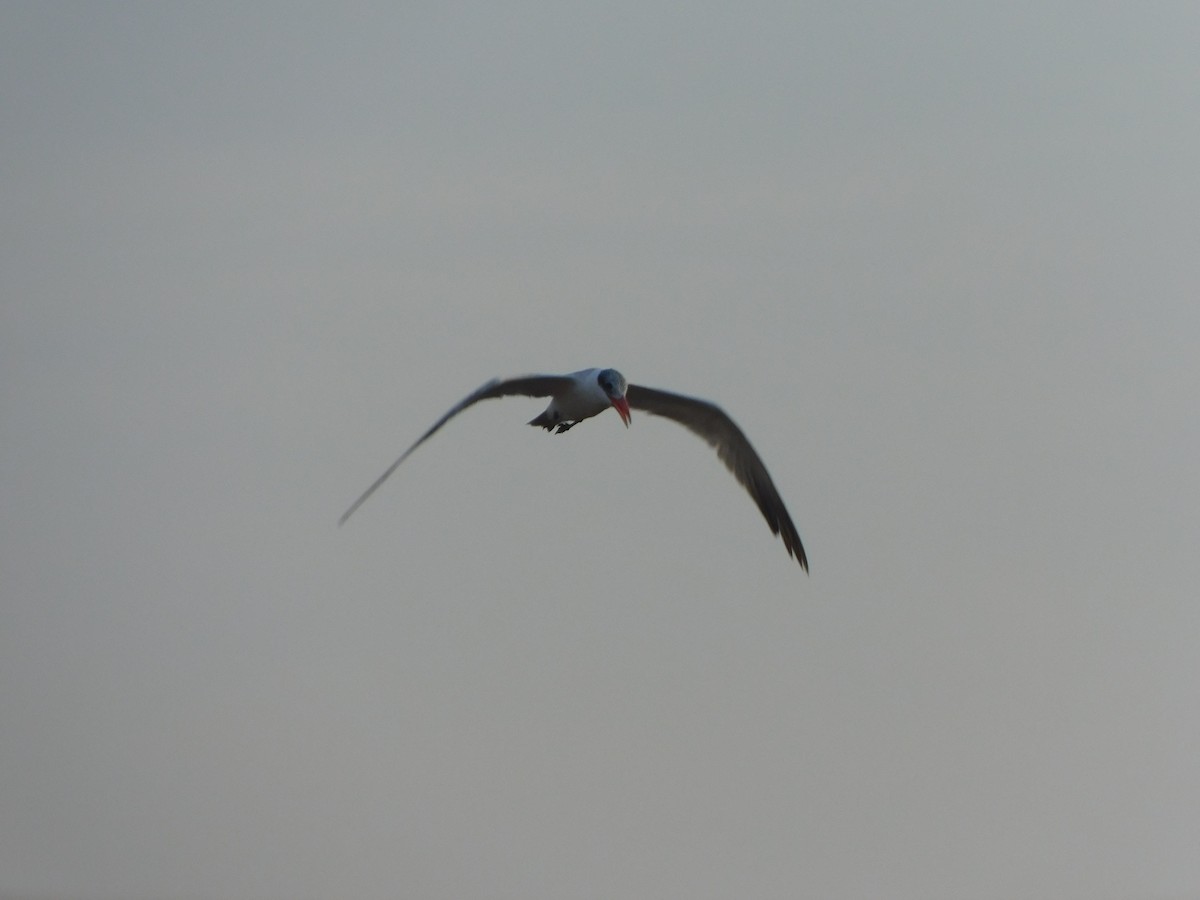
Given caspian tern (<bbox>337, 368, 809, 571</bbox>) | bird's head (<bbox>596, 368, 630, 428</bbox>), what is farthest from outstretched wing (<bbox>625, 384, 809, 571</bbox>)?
bird's head (<bbox>596, 368, 630, 428</bbox>)

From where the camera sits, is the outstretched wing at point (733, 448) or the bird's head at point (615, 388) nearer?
the bird's head at point (615, 388)

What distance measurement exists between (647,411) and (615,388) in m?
3.04

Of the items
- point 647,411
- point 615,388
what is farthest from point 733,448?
point 615,388

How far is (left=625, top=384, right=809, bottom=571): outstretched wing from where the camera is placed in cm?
2267

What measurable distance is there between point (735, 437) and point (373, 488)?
9083 millimetres

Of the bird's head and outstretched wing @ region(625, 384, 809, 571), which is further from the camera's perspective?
outstretched wing @ region(625, 384, 809, 571)

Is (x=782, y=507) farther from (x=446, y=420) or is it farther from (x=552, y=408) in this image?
(x=446, y=420)

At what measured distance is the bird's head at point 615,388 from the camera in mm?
20047

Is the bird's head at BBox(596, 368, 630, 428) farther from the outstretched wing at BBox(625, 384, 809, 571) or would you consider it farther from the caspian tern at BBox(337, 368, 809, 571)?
the outstretched wing at BBox(625, 384, 809, 571)

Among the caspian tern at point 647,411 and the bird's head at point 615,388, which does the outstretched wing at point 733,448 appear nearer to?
the caspian tern at point 647,411

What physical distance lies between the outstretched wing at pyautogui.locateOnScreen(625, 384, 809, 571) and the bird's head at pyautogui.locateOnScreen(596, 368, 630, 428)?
2258 millimetres

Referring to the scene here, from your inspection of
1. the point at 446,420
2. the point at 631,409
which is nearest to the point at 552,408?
the point at 631,409

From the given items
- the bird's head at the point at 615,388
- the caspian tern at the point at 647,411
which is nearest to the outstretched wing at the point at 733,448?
the caspian tern at the point at 647,411

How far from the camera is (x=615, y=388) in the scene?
65.7ft
